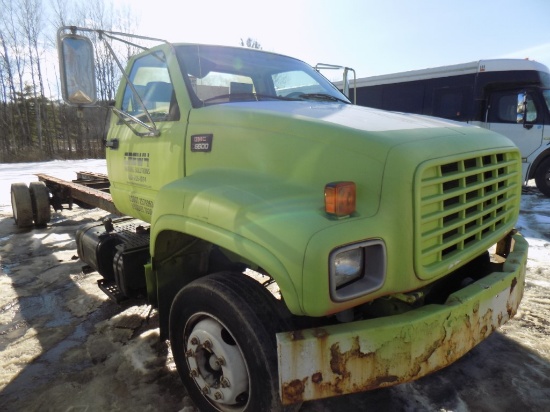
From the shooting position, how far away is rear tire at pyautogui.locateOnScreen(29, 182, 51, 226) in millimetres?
6413

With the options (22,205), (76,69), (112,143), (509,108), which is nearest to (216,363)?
(76,69)

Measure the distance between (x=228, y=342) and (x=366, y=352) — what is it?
0.70 metres

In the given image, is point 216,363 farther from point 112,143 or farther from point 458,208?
point 112,143

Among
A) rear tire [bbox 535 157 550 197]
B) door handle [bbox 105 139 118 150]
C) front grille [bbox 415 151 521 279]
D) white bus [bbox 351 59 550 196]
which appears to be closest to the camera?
front grille [bbox 415 151 521 279]

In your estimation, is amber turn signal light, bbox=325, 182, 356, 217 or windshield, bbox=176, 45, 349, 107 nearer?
amber turn signal light, bbox=325, 182, 356, 217

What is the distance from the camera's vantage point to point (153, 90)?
117 inches

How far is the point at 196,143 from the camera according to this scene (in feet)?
7.85

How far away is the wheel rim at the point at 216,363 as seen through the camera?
1825mm

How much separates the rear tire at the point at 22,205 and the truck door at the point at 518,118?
1106 cm

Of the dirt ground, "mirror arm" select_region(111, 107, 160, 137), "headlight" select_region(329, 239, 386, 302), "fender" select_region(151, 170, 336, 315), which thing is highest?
"mirror arm" select_region(111, 107, 160, 137)

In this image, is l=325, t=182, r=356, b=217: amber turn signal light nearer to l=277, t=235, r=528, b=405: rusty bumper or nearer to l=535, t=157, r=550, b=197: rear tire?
l=277, t=235, r=528, b=405: rusty bumper

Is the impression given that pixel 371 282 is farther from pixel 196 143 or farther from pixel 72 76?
pixel 72 76

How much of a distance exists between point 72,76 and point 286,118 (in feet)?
5.05

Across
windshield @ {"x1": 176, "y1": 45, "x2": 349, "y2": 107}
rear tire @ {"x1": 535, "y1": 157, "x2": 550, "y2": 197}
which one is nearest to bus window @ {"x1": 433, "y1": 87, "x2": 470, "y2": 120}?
rear tire @ {"x1": 535, "y1": 157, "x2": 550, "y2": 197}
